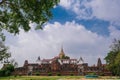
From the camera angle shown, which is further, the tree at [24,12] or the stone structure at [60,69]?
the stone structure at [60,69]

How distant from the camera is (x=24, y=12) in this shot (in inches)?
697


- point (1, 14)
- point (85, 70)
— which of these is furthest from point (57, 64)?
point (1, 14)

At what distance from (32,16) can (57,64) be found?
10866 centimetres

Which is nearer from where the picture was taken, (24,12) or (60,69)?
(24,12)

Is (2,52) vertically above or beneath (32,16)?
above

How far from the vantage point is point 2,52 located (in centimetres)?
6606

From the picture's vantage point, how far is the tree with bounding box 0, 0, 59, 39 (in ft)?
56.0

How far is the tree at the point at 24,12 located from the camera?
56.0 ft

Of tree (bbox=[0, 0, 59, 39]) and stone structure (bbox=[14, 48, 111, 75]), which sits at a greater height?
stone structure (bbox=[14, 48, 111, 75])

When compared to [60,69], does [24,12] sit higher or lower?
lower

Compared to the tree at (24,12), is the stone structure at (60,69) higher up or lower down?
higher up

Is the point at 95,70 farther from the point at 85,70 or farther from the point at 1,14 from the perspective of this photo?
the point at 1,14

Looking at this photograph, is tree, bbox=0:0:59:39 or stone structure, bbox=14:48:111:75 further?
stone structure, bbox=14:48:111:75

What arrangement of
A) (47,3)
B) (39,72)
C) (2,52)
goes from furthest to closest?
1. (39,72)
2. (2,52)
3. (47,3)
